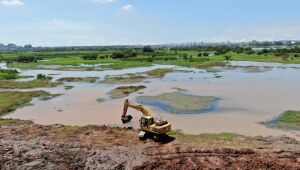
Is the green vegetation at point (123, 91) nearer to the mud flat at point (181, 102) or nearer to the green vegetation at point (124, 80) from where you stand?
the mud flat at point (181, 102)

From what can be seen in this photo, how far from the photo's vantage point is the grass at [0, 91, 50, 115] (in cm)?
2906

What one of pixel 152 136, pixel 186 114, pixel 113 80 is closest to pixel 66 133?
pixel 152 136

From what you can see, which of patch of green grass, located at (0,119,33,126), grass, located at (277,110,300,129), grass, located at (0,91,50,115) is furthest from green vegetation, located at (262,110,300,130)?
grass, located at (0,91,50,115)

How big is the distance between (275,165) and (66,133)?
1251 cm

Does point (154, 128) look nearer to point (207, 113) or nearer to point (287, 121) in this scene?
point (207, 113)

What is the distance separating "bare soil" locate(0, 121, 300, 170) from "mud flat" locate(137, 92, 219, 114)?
24.8ft

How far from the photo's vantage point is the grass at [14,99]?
29064 mm

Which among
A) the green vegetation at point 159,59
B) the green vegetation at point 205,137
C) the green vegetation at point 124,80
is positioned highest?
the green vegetation at point 159,59

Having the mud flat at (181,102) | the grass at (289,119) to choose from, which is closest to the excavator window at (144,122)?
the mud flat at (181,102)

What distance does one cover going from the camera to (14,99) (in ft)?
108

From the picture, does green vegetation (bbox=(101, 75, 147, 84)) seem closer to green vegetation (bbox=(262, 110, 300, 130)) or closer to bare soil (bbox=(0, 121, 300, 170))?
green vegetation (bbox=(262, 110, 300, 130))

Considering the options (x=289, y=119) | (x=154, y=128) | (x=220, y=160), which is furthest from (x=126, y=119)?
(x=289, y=119)

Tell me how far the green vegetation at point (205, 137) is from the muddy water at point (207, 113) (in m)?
1.01

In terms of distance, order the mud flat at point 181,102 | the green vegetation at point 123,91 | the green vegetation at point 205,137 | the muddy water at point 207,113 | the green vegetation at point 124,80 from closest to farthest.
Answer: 1. the green vegetation at point 205,137
2. the muddy water at point 207,113
3. the mud flat at point 181,102
4. the green vegetation at point 123,91
5. the green vegetation at point 124,80
